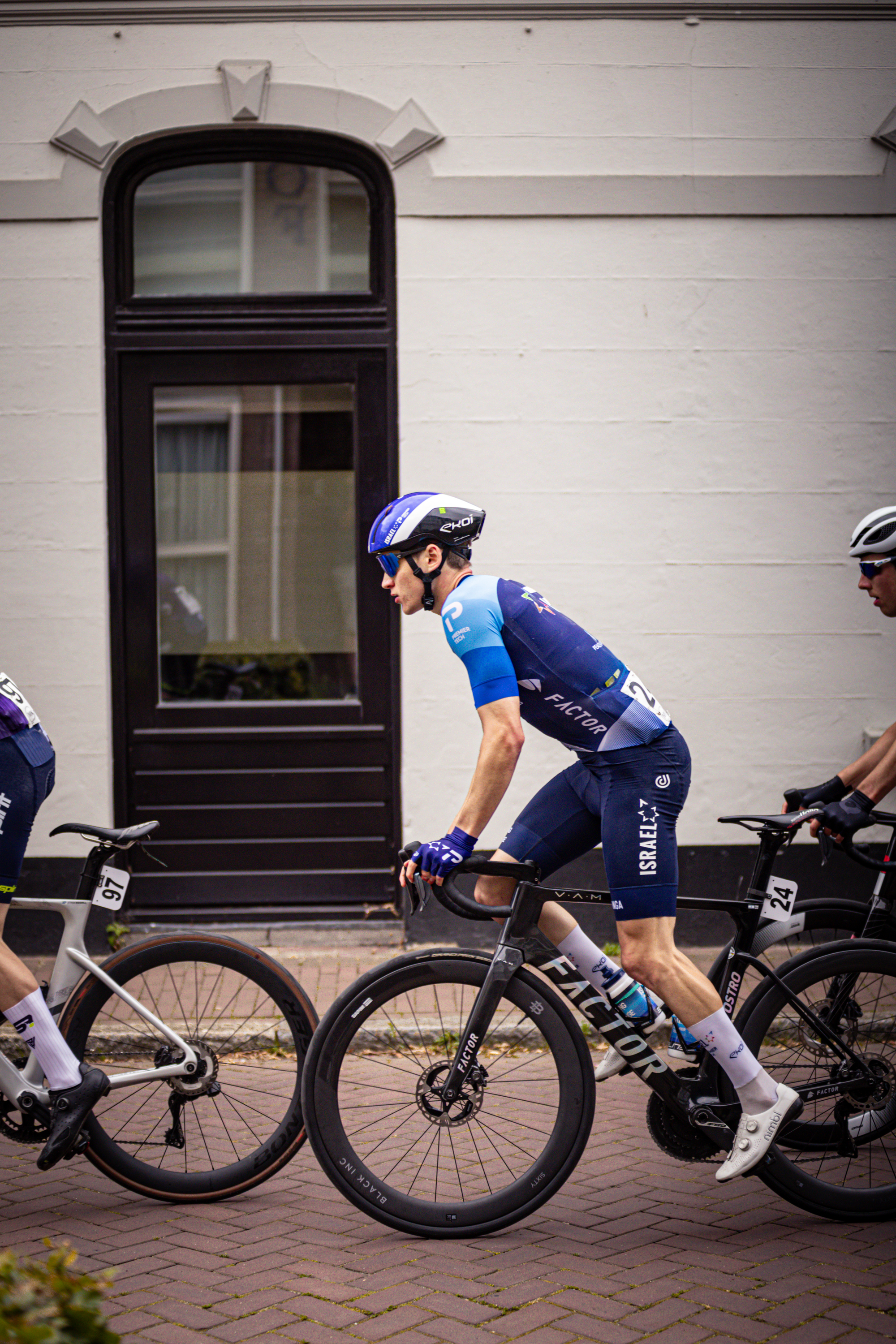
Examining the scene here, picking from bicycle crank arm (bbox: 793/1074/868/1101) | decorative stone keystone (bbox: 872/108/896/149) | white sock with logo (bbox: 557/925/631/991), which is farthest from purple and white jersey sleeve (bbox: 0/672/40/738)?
decorative stone keystone (bbox: 872/108/896/149)

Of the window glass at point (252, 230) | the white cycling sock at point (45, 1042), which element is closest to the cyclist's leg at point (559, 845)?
the white cycling sock at point (45, 1042)

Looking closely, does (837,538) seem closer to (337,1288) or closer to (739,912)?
(739,912)

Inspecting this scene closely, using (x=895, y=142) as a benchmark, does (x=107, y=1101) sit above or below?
below

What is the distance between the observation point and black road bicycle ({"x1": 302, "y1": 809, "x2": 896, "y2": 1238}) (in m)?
3.55

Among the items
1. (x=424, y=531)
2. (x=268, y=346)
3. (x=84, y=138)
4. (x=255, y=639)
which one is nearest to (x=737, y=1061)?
(x=424, y=531)

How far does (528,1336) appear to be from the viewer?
2984 mm

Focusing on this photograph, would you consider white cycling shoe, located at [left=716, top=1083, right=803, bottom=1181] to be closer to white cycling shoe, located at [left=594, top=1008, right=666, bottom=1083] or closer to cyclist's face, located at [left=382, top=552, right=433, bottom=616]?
white cycling shoe, located at [left=594, top=1008, right=666, bottom=1083]

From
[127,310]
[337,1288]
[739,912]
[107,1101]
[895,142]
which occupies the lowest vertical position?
[337,1288]

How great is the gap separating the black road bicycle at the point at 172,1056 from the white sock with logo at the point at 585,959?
0.81 m

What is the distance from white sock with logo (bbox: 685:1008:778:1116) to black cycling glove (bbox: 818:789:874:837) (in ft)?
2.47

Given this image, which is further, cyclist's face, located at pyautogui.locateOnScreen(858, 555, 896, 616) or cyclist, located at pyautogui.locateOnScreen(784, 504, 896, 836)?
cyclist's face, located at pyautogui.locateOnScreen(858, 555, 896, 616)

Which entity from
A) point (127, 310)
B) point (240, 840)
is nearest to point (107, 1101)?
point (240, 840)

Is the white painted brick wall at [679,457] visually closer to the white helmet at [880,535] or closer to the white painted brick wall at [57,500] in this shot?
the white painted brick wall at [57,500]

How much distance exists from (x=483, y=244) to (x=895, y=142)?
7.80 feet
